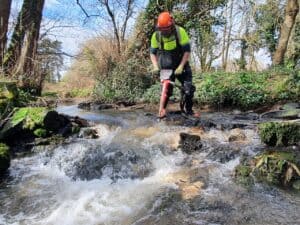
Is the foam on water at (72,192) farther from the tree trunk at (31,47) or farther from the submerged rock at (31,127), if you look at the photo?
the tree trunk at (31,47)

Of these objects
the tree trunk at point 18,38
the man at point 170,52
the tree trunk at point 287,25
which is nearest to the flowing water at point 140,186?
the man at point 170,52

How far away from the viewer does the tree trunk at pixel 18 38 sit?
38.2 feet

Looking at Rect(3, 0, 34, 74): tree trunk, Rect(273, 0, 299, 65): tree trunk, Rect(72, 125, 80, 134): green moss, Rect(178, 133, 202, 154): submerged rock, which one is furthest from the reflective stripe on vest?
Rect(273, 0, 299, 65): tree trunk

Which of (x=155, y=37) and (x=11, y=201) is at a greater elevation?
(x=155, y=37)

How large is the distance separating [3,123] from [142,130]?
8.62 feet

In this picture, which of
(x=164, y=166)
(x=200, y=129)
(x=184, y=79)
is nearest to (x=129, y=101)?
(x=184, y=79)

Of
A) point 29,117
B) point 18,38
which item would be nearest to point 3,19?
point 18,38

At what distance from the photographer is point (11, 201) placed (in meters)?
5.22

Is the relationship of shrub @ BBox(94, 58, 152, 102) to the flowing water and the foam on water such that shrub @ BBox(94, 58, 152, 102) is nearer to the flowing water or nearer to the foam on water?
the flowing water

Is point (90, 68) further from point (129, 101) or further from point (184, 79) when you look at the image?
point (184, 79)

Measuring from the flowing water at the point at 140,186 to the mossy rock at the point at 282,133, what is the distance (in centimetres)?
26

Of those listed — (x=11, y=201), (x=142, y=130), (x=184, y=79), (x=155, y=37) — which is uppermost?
(x=155, y=37)

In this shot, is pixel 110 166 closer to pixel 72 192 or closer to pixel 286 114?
pixel 72 192

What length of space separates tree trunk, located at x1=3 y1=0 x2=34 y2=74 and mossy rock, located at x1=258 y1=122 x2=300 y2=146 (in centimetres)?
755
